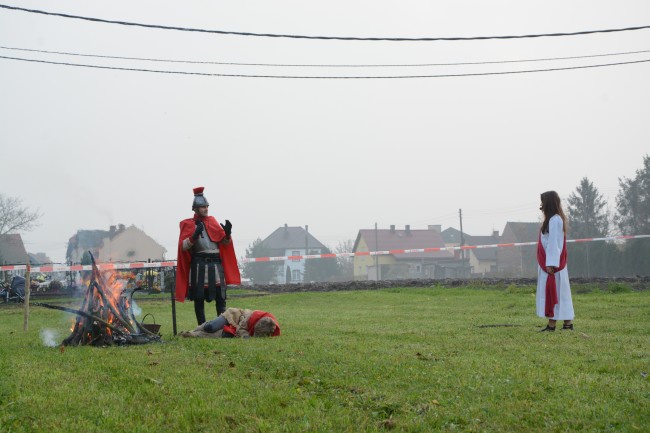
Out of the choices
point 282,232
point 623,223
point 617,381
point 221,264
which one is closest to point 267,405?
point 617,381

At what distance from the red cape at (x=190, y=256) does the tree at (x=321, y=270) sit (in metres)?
71.7

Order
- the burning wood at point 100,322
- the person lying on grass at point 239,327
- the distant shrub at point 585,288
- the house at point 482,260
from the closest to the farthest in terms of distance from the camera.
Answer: the burning wood at point 100,322, the person lying on grass at point 239,327, the distant shrub at point 585,288, the house at point 482,260

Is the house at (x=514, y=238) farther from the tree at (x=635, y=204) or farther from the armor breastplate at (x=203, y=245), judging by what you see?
the armor breastplate at (x=203, y=245)

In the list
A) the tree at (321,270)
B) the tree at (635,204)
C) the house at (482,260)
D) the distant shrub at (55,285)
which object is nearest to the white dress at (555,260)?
the distant shrub at (55,285)

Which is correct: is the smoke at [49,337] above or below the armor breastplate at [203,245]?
below

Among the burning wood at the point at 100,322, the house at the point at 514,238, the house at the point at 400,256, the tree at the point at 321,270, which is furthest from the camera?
the house at the point at 400,256

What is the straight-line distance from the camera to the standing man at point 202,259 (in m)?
10.6

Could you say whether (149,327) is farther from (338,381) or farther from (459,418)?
(459,418)

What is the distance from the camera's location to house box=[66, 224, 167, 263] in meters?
27.7

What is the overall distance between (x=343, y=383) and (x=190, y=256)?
5588mm

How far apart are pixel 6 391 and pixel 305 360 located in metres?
2.65

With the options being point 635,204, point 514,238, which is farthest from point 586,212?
point 514,238

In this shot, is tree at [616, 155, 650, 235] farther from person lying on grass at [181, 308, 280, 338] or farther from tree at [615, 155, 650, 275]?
person lying on grass at [181, 308, 280, 338]

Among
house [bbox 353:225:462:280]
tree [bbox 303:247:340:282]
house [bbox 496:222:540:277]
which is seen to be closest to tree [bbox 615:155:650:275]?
house [bbox 496:222:540:277]
